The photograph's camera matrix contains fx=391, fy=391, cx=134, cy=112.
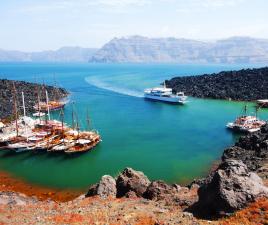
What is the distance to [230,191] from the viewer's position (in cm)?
2564

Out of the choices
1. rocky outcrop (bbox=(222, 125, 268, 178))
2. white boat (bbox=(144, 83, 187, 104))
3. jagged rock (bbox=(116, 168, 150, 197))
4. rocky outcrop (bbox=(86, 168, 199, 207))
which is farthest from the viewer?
white boat (bbox=(144, 83, 187, 104))

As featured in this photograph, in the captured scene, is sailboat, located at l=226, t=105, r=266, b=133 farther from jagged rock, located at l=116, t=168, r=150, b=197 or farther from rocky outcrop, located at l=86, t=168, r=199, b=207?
jagged rock, located at l=116, t=168, r=150, b=197

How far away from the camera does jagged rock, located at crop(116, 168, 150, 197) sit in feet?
118

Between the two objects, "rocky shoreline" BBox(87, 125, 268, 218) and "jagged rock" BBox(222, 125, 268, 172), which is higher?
"rocky shoreline" BBox(87, 125, 268, 218)

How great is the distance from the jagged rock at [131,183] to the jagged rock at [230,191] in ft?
31.3

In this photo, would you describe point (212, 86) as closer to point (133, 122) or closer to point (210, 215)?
point (133, 122)

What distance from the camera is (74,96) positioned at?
162 meters

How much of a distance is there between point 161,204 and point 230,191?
760 centimetres

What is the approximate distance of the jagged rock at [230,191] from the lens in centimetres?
2541

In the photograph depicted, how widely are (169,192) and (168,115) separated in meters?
83.4

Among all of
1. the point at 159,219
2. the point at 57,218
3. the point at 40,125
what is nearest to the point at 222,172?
the point at 159,219

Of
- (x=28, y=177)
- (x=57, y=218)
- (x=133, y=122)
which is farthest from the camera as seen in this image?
(x=133, y=122)

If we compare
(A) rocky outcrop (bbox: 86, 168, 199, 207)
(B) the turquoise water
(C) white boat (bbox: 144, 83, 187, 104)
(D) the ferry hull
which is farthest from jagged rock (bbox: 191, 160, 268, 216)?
(C) white boat (bbox: 144, 83, 187, 104)

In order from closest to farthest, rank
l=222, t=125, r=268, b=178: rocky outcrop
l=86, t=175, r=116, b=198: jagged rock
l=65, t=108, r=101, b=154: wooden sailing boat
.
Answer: l=86, t=175, r=116, b=198: jagged rock
l=222, t=125, r=268, b=178: rocky outcrop
l=65, t=108, r=101, b=154: wooden sailing boat
